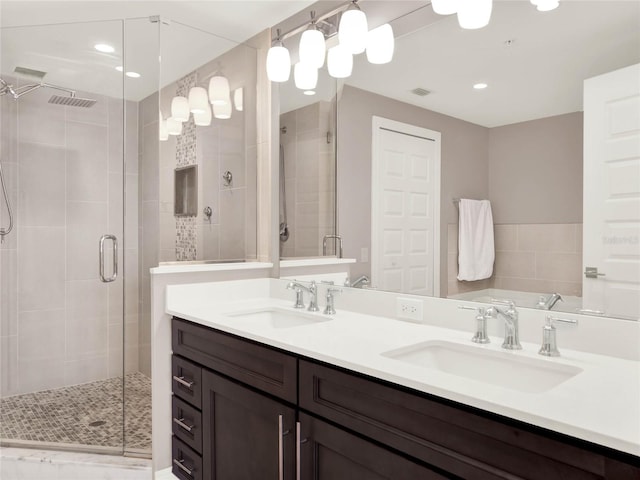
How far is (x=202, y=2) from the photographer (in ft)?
7.18

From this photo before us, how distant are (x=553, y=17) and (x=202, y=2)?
164 cm

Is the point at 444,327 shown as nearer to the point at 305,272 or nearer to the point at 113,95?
the point at 305,272

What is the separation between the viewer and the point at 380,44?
1841 millimetres

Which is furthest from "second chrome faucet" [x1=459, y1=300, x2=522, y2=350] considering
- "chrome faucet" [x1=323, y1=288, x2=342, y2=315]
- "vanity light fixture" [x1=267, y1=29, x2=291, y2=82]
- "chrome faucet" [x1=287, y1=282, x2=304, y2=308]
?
"vanity light fixture" [x1=267, y1=29, x2=291, y2=82]

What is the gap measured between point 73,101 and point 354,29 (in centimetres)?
180

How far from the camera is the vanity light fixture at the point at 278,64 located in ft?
7.39

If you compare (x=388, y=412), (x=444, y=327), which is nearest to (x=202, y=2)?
(x=444, y=327)

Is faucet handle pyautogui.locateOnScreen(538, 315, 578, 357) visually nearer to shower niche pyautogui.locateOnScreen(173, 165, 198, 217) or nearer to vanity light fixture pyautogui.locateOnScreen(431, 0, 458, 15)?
vanity light fixture pyautogui.locateOnScreen(431, 0, 458, 15)

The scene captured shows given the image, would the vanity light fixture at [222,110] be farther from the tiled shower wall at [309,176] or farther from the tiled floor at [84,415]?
the tiled floor at [84,415]

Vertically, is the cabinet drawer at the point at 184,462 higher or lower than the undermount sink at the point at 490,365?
lower

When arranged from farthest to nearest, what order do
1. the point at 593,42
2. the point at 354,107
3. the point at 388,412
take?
the point at 354,107, the point at 593,42, the point at 388,412

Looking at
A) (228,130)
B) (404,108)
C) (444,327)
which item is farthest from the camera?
(228,130)

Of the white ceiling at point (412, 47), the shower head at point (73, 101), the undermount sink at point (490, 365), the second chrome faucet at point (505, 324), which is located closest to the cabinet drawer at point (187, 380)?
the undermount sink at point (490, 365)

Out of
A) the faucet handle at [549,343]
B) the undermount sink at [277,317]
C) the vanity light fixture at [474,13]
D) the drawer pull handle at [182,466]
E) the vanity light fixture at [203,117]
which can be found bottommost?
the drawer pull handle at [182,466]
